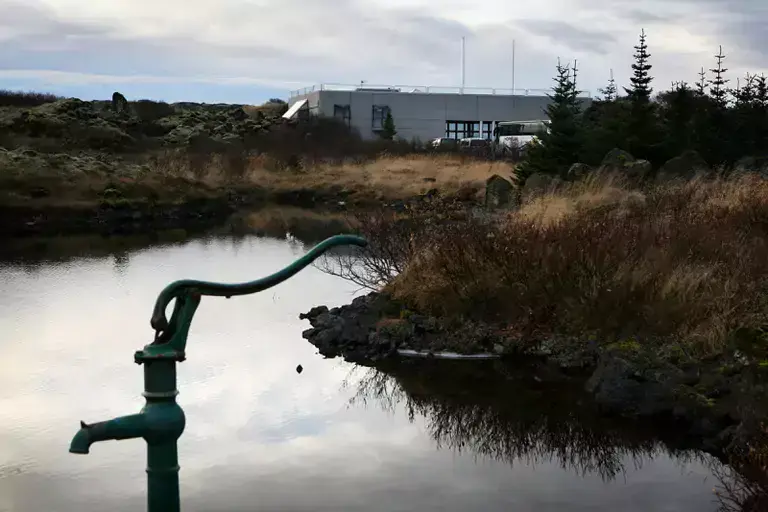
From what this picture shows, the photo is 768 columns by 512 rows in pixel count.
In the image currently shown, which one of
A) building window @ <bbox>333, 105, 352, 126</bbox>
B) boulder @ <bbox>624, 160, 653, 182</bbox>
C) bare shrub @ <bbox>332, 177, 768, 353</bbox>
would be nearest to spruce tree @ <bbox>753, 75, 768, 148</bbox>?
boulder @ <bbox>624, 160, 653, 182</bbox>

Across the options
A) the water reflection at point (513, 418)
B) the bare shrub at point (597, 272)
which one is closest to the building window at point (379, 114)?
the bare shrub at point (597, 272)

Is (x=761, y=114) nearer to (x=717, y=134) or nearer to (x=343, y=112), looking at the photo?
(x=717, y=134)

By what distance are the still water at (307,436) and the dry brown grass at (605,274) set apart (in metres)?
1.20

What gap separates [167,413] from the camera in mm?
2979

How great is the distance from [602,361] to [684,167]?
12.6 meters

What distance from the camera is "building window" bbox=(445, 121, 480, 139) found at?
3386 inches

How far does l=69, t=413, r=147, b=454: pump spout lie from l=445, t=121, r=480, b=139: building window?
83.5 meters

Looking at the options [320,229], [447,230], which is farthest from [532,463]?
[320,229]

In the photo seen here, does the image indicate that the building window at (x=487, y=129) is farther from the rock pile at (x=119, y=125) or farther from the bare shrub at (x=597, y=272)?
the bare shrub at (x=597, y=272)

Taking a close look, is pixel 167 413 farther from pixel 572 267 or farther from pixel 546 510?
pixel 572 267

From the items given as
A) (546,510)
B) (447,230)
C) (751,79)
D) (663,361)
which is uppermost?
(751,79)

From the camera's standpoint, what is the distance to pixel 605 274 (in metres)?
12.5

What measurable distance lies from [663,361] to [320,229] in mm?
20101

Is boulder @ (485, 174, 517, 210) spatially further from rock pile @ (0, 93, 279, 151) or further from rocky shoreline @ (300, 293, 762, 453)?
rock pile @ (0, 93, 279, 151)
